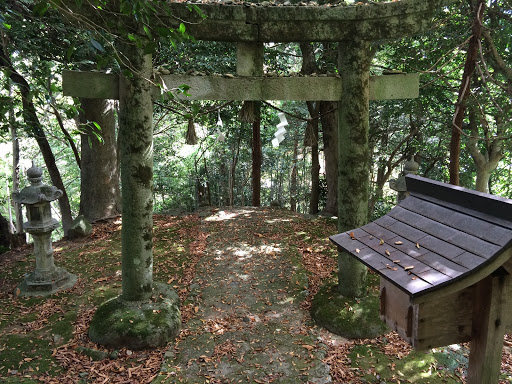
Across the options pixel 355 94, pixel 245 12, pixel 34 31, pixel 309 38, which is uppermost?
pixel 34 31

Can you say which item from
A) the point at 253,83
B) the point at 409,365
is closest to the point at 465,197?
the point at 409,365

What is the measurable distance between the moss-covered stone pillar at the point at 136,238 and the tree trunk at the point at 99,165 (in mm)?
4984

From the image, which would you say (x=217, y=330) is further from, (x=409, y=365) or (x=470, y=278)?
(x=470, y=278)

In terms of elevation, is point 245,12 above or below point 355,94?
above

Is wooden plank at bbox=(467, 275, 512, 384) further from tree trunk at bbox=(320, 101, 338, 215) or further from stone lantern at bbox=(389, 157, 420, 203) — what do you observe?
tree trunk at bbox=(320, 101, 338, 215)

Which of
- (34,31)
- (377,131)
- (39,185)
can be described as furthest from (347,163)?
(377,131)

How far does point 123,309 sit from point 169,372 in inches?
43.1

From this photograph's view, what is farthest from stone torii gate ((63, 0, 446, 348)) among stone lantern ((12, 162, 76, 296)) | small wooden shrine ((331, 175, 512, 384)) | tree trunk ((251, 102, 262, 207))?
tree trunk ((251, 102, 262, 207))

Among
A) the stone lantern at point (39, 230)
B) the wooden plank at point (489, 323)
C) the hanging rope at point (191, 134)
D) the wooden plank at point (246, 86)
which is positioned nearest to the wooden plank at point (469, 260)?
the wooden plank at point (489, 323)

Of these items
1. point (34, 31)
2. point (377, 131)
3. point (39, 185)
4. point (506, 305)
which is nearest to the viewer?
point (506, 305)

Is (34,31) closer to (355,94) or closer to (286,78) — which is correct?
(286,78)

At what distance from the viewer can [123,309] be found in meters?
4.66

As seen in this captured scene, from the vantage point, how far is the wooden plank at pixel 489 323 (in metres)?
2.08

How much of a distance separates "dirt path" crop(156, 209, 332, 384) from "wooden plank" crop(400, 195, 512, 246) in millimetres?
2363
